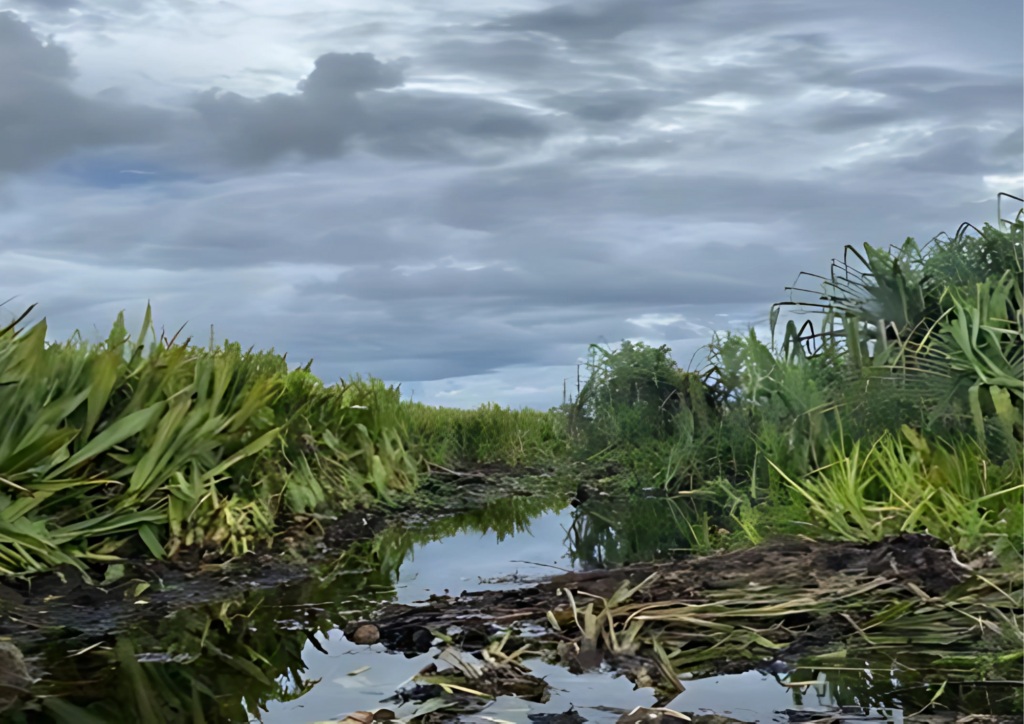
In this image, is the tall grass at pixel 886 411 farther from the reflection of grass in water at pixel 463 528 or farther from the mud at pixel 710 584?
the reflection of grass in water at pixel 463 528

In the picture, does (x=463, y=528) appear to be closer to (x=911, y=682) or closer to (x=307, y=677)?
(x=307, y=677)

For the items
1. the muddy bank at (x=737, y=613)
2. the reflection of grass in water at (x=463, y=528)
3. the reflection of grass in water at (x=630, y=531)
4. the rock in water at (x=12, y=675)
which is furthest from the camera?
the reflection of grass in water at (x=463, y=528)

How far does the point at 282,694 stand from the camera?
3459mm

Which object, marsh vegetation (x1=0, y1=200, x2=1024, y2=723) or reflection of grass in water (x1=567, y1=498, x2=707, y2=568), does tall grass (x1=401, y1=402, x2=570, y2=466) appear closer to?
reflection of grass in water (x1=567, y1=498, x2=707, y2=568)

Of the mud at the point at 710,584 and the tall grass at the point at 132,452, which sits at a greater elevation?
the tall grass at the point at 132,452

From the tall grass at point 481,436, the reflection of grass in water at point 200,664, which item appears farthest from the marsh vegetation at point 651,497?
the tall grass at point 481,436

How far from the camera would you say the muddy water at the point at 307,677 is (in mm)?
3139

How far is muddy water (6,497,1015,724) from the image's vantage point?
3139mm

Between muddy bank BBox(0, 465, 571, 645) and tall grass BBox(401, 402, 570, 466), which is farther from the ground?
tall grass BBox(401, 402, 570, 466)

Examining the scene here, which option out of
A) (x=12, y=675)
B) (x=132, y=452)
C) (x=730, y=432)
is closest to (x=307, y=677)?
(x=12, y=675)

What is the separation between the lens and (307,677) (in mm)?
3654

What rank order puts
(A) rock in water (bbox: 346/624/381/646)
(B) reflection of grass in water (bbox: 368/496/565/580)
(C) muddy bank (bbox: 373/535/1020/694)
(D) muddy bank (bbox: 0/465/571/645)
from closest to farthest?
(C) muddy bank (bbox: 373/535/1020/694)
(A) rock in water (bbox: 346/624/381/646)
(D) muddy bank (bbox: 0/465/571/645)
(B) reflection of grass in water (bbox: 368/496/565/580)

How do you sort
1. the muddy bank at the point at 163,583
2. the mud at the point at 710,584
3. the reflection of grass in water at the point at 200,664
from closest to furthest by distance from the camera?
the reflection of grass in water at the point at 200,664, the mud at the point at 710,584, the muddy bank at the point at 163,583

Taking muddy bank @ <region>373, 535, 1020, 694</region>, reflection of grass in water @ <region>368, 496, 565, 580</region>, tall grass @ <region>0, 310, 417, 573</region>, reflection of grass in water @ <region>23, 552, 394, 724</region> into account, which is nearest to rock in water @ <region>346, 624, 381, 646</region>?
muddy bank @ <region>373, 535, 1020, 694</region>
